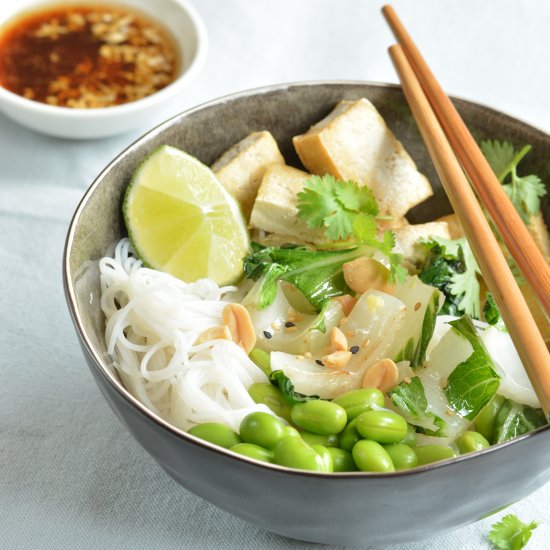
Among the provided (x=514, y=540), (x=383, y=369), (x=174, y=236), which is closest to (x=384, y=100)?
(x=174, y=236)

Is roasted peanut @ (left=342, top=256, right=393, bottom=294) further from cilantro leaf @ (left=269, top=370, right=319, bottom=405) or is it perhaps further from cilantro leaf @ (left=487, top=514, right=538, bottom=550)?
cilantro leaf @ (left=487, top=514, right=538, bottom=550)

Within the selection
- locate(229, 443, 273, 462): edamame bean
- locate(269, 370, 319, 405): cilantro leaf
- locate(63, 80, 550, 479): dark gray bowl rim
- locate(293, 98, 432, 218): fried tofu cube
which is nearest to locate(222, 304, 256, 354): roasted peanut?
locate(269, 370, 319, 405): cilantro leaf

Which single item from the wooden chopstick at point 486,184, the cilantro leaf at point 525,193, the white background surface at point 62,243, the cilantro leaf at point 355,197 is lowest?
the white background surface at point 62,243

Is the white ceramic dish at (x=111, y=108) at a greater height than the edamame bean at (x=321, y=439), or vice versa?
the edamame bean at (x=321, y=439)

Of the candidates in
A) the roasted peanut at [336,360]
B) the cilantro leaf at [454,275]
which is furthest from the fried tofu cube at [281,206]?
the roasted peanut at [336,360]

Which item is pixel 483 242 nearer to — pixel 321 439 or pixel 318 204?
pixel 318 204

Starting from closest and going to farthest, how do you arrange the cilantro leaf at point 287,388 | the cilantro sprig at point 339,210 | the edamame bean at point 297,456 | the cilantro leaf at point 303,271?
the edamame bean at point 297,456
the cilantro leaf at point 287,388
the cilantro leaf at point 303,271
the cilantro sprig at point 339,210

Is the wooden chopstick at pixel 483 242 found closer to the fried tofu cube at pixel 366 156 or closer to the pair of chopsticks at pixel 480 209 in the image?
the pair of chopsticks at pixel 480 209
